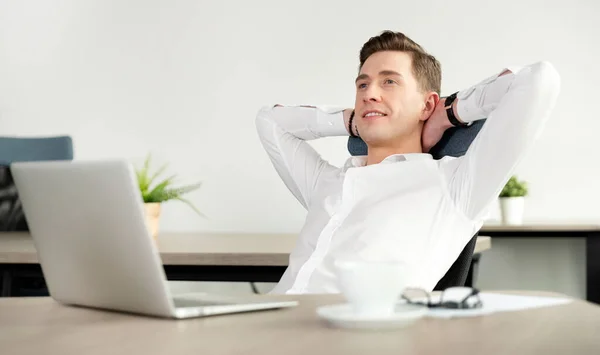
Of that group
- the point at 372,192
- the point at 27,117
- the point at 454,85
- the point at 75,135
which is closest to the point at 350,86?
the point at 454,85

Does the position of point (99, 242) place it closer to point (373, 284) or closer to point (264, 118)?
point (373, 284)

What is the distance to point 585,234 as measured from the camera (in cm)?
354

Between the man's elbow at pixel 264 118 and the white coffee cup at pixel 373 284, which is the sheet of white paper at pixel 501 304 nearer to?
the white coffee cup at pixel 373 284

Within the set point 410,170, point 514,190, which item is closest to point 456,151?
point 410,170

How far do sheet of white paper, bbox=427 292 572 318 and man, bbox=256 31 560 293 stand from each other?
75 centimetres

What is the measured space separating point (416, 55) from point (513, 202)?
1.53 metres

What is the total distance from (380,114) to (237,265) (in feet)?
2.00

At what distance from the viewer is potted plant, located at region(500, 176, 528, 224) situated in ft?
11.8

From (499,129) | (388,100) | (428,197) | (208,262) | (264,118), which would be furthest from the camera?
(264,118)

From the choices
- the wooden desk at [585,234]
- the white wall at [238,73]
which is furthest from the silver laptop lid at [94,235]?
the white wall at [238,73]

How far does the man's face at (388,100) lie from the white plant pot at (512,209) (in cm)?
150

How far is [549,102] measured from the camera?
1838 millimetres

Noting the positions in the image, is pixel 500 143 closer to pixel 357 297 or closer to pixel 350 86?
pixel 357 297

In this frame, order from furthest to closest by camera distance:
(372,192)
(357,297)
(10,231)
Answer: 1. (10,231)
2. (372,192)
3. (357,297)
